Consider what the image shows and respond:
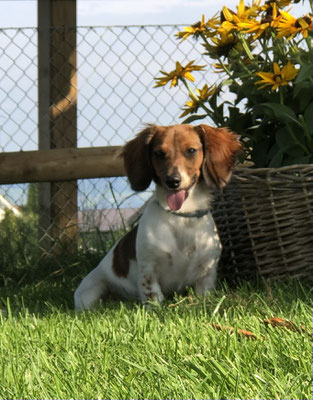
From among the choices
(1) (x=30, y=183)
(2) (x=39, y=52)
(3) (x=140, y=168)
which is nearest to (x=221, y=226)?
(3) (x=140, y=168)

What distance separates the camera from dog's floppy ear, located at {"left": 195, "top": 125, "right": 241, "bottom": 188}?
141 inches

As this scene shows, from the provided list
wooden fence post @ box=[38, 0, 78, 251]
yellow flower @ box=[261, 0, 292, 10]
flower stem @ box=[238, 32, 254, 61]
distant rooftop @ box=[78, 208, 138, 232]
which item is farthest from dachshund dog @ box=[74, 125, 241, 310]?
wooden fence post @ box=[38, 0, 78, 251]

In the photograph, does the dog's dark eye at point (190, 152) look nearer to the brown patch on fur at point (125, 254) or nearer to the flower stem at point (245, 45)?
the brown patch on fur at point (125, 254)

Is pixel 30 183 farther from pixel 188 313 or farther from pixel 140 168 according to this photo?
pixel 188 313

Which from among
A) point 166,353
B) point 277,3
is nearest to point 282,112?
point 277,3

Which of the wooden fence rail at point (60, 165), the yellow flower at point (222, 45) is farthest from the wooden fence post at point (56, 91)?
the yellow flower at point (222, 45)

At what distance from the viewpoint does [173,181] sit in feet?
11.2

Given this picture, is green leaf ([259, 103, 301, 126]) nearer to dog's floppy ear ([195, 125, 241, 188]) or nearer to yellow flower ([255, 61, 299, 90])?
yellow flower ([255, 61, 299, 90])

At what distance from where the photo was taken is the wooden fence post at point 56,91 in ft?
18.4

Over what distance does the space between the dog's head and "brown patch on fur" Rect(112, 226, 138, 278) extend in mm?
291

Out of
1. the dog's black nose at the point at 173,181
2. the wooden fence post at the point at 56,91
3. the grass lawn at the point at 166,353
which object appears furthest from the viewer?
the wooden fence post at the point at 56,91

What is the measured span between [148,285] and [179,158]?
66 cm

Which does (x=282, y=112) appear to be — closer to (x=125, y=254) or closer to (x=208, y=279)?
(x=208, y=279)

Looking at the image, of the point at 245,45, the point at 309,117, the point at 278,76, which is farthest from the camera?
the point at 245,45
